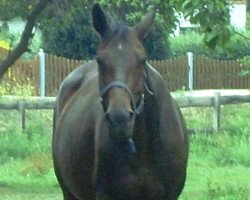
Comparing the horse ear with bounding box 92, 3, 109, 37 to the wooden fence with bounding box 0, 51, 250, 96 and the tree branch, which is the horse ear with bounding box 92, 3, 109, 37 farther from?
the wooden fence with bounding box 0, 51, 250, 96

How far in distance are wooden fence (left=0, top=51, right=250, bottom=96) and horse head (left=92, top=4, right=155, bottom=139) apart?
23766 millimetres

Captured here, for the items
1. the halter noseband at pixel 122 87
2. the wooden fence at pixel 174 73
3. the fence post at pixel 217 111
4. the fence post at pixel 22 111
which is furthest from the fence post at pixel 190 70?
the halter noseband at pixel 122 87

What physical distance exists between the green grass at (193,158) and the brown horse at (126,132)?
4304 millimetres

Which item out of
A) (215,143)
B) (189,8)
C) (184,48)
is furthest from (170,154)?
(184,48)

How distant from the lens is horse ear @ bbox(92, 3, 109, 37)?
309 inches

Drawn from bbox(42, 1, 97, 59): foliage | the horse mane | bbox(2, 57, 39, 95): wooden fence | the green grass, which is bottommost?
the green grass

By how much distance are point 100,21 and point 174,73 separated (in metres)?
26.7

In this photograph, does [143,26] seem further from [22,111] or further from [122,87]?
[22,111]

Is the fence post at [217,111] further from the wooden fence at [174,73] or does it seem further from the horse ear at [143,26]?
the horse ear at [143,26]

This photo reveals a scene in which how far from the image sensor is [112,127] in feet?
23.9

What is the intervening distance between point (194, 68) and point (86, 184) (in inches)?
1045

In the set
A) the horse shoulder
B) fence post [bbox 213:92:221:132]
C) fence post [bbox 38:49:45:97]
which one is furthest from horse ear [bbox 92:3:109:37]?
fence post [bbox 38:49:45:97]

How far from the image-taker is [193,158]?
18234 millimetres

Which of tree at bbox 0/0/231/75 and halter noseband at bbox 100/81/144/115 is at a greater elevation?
tree at bbox 0/0/231/75
